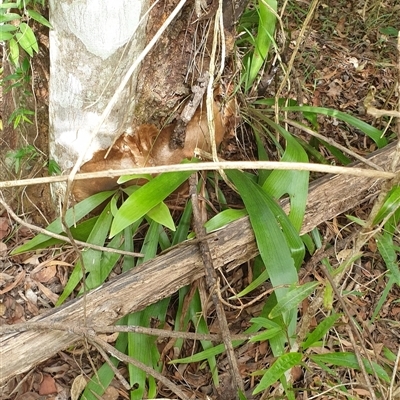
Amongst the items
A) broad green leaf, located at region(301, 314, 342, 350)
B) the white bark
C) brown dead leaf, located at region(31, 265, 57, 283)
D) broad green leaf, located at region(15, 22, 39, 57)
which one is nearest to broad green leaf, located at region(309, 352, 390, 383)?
broad green leaf, located at region(301, 314, 342, 350)

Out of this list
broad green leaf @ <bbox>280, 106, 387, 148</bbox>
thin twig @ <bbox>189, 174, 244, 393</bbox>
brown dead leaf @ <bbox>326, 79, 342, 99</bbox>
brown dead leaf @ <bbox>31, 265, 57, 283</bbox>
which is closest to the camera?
thin twig @ <bbox>189, 174, 244, 393</bbox>

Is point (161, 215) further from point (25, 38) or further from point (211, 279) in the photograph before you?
point (25, 38)

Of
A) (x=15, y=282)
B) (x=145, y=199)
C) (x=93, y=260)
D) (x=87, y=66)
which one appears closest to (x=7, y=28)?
(x=87, y=66)

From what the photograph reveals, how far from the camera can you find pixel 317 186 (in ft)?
4.63

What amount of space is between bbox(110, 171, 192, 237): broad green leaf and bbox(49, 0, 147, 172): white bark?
0.52 feet

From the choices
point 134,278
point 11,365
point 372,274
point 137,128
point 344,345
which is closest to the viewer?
point 11,365

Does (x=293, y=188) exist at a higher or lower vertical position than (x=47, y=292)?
higher

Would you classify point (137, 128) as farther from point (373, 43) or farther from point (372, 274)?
point (373, 43)

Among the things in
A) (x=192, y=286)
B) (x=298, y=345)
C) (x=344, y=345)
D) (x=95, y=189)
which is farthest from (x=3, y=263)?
(x=344, y=345)

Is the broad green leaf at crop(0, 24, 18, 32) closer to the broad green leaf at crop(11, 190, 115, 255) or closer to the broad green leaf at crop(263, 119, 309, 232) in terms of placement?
the broad green leaf at crop(11, 190, 115, 255)

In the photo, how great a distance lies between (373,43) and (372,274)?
130 cm

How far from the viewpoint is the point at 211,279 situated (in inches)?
47.0

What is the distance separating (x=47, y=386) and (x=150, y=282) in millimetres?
440

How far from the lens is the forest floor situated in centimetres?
133
